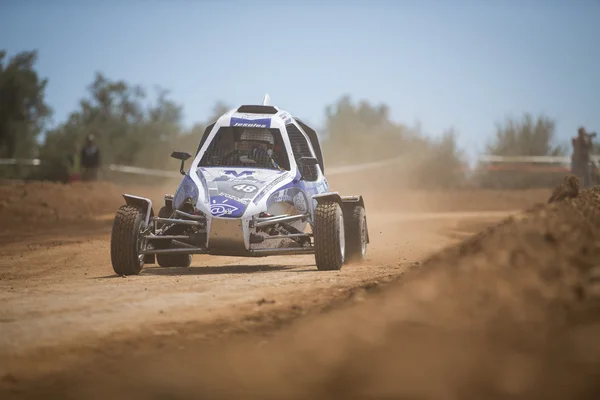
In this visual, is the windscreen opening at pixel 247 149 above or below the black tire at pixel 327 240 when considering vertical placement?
above

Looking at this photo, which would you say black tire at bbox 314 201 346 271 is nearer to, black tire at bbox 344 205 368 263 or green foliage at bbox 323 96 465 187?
black tire at bbox 344 205 368 263

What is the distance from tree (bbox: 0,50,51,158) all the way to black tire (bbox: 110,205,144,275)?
46.1m

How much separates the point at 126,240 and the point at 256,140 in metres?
2.47

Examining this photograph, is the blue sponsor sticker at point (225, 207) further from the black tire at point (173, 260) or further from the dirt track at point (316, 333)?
the black tire at point (173, 260)

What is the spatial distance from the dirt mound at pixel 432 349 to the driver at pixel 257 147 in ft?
18.0

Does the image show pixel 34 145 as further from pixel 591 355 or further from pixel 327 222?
pixel 591 355

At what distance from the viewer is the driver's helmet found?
12039 mm

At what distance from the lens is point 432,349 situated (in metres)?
4.78

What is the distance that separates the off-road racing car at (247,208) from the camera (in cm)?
1046

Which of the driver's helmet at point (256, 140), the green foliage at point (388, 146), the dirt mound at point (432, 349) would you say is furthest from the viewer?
the green foliage at point (388, 146)

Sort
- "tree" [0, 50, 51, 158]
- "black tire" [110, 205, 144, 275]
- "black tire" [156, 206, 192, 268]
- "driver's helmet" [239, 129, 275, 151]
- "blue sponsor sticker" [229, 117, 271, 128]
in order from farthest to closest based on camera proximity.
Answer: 1. "tree" [0, 50, 51, 158]
2. "black tire" [156, 206, 192, 268]
3. "driver's helmet" [239, 129, 275, 151]
4. "blue sponsor sticker" [229, 117, 271, 128]
5. "black tire" [110, 205, 144, 275]

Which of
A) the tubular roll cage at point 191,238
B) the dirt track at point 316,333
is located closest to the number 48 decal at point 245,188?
the tubular roll cage at point 191,238

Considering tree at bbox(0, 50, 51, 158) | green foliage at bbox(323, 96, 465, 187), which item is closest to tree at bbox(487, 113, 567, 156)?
green foliage at bbox(323, 96, 465, 187)

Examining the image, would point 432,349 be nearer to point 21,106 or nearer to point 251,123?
point 251,123
